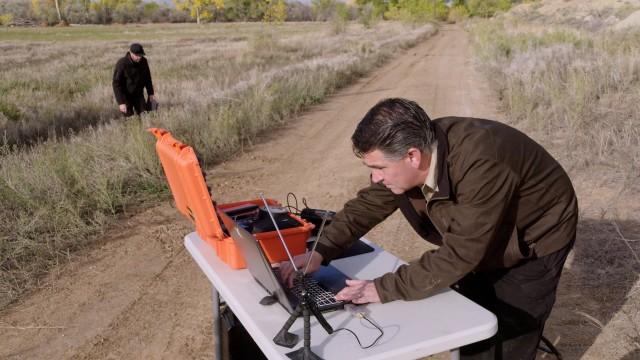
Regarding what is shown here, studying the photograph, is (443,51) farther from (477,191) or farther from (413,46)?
(477,191)

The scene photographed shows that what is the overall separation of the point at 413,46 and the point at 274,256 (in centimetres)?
3141

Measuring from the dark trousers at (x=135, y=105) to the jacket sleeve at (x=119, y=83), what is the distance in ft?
0.64

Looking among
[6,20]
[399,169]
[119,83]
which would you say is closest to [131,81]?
[119,83]

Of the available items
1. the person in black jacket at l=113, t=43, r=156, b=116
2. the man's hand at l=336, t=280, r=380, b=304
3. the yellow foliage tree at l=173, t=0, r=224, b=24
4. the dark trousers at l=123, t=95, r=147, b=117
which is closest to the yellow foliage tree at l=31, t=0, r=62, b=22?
the yellow foliage tree at l=173, t=0, r=224, b=24

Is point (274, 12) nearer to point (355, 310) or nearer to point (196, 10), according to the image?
point (196, 10)

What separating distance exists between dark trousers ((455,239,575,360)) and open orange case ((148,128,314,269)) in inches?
36.3

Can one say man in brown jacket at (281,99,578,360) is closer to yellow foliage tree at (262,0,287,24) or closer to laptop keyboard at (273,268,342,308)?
laptop keyboard at (273,268,342,308)

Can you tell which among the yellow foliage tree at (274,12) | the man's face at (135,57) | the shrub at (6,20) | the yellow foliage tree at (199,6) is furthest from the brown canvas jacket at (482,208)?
the yellow foliage tree at (199,6)

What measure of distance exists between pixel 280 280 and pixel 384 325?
427 millimetres

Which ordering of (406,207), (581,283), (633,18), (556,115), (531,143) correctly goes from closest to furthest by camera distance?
(531,143) → (406,207) → (581,283) → (556,115) → (633,18)

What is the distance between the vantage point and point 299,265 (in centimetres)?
246

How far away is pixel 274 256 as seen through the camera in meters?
2.56

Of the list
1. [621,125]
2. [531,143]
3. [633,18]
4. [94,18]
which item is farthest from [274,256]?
[94,18]

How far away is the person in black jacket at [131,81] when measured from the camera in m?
9.20
